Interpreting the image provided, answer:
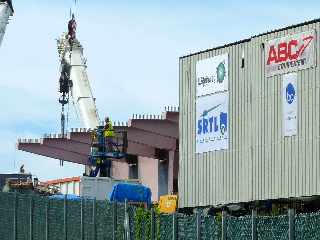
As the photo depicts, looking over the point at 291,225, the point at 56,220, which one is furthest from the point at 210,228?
the point at 56,220

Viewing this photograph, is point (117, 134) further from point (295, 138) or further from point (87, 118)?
point (295, 138)

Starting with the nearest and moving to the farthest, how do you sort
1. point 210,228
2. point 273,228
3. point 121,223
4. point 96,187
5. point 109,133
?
point 273,228 → point 210,228 → point 121,223 → point 96,187 → point 109,133

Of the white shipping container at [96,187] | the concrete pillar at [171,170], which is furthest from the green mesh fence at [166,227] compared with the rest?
the concrete pillar at [171,170]

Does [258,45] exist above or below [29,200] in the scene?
above

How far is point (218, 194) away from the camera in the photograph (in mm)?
38406

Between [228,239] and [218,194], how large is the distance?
15.7 meters

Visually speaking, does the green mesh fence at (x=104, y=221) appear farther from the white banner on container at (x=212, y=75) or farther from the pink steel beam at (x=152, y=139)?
the pink steel beam at (x=152, y=139)

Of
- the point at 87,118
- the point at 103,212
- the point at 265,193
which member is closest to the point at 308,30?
the point at 265,193

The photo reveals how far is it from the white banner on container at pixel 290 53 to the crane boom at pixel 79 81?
40.5 meters

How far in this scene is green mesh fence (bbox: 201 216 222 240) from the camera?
2305 centimetres

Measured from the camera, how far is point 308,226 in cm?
1953

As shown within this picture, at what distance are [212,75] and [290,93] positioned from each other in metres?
5.07

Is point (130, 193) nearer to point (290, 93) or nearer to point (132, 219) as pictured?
point (290, 93)

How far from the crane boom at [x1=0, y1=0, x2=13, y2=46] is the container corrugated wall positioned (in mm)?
20026
